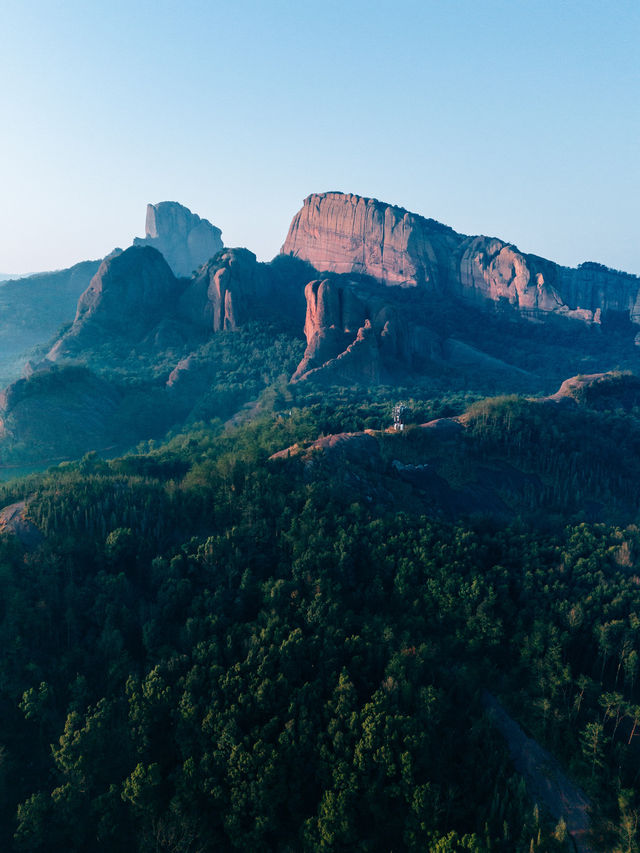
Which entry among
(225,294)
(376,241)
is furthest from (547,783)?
(376,241)

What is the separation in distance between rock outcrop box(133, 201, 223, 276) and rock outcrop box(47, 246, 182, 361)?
6115cm

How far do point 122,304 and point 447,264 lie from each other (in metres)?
82.8

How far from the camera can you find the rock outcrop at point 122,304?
120375 mm

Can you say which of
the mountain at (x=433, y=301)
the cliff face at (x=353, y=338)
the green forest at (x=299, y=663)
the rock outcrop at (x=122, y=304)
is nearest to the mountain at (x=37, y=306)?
the rock outcrop at (x=122, y=304)

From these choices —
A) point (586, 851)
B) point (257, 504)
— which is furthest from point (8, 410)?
point (586, 851)

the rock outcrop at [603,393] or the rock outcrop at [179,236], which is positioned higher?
the rock outcrop at [179,236]

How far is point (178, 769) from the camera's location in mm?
30203

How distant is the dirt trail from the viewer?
2898 cm

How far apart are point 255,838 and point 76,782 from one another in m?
10.2

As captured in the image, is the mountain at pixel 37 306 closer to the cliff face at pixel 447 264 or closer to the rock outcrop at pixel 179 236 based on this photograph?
the rock outcrop at pixel 179 236

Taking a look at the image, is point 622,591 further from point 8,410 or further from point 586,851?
point 8,410

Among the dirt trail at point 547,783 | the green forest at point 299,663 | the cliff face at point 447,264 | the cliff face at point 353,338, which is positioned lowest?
the dirt trail at point 547,783

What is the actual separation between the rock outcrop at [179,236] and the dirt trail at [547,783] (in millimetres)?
179056

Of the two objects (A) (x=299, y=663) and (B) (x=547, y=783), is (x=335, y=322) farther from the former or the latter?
(B) (x=547, y=783)
